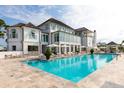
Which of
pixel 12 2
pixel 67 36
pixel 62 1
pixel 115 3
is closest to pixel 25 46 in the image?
pixel 67 36

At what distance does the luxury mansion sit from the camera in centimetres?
2289

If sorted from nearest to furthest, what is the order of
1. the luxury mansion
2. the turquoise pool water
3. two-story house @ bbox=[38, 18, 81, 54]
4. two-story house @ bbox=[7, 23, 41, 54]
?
1. the turquoise pool water
2. two-story house @ bbox=[7, 23, 41, 54]
3. the luxury mansion
4. two-story house @ bbox=[38, 18, 81, 54]

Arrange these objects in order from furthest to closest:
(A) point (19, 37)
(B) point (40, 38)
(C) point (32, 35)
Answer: (B) point (40, 38) → (C) point (32, 35) → (A) point (19, 37)

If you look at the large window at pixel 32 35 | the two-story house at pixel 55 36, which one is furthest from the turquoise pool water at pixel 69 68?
the two-story house at pixel 55 36

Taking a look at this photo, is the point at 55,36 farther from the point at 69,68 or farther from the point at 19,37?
the point at 69,68

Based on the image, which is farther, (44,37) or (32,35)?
(44,37)

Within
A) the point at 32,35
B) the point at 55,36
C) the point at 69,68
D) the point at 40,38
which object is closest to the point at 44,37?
the point at 40,38

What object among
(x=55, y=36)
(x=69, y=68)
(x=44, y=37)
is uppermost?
(x=55, y=36)

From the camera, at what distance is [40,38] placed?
88.1ft

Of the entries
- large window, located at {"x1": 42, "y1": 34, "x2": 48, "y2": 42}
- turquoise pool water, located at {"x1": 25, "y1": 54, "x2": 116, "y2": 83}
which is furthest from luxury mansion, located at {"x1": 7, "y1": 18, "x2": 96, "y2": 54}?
turquoise pool water, located at {"x1": 25, "y1": 54, "x2": 116, "y2": 83}

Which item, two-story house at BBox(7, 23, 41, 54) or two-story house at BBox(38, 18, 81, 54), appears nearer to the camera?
two-story house at BBox(7, 23, 41, 54)

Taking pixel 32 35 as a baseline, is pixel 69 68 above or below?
below

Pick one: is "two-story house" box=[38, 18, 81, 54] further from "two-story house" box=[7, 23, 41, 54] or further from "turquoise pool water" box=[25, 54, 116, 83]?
"turquoise pool water" box=[25, 54, 116, 83]
